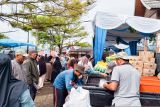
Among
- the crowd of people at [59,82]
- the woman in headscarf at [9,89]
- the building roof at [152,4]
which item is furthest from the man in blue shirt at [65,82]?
the building roof at [152,4]

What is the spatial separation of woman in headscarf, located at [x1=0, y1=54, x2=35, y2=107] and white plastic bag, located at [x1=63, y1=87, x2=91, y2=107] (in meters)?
2.79

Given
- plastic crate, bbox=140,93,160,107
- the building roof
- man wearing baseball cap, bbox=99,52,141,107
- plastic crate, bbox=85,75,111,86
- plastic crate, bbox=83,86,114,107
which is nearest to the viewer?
man wearing baseball cap, bbox=99,52,141,107

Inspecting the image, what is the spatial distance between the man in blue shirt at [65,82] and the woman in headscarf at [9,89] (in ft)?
11.9

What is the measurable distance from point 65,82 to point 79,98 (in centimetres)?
148

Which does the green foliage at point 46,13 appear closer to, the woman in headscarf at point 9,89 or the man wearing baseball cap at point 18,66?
the man wearing baseball cap at point 18,66

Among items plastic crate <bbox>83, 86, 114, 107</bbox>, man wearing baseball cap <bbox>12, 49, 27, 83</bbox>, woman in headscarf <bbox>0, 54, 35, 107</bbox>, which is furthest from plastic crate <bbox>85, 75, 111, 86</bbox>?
woman in headscarf <bbox>0, 54, 35, 107</bbox>

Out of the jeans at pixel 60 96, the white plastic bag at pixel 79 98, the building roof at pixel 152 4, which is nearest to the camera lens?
the white plastic bag at pixel 79 98

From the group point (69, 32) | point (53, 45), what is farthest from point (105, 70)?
point (53, 45)

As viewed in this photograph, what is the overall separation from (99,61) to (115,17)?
1.91 m

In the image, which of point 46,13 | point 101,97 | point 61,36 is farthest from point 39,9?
point 61,36

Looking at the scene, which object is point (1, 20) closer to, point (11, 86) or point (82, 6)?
point (82, 6)

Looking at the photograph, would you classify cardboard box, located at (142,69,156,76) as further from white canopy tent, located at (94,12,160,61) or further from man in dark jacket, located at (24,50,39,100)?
man in dark jacket, located at (24,50,39,100)

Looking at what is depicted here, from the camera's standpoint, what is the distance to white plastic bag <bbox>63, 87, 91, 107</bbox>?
696cm

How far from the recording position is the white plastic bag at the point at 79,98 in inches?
274
